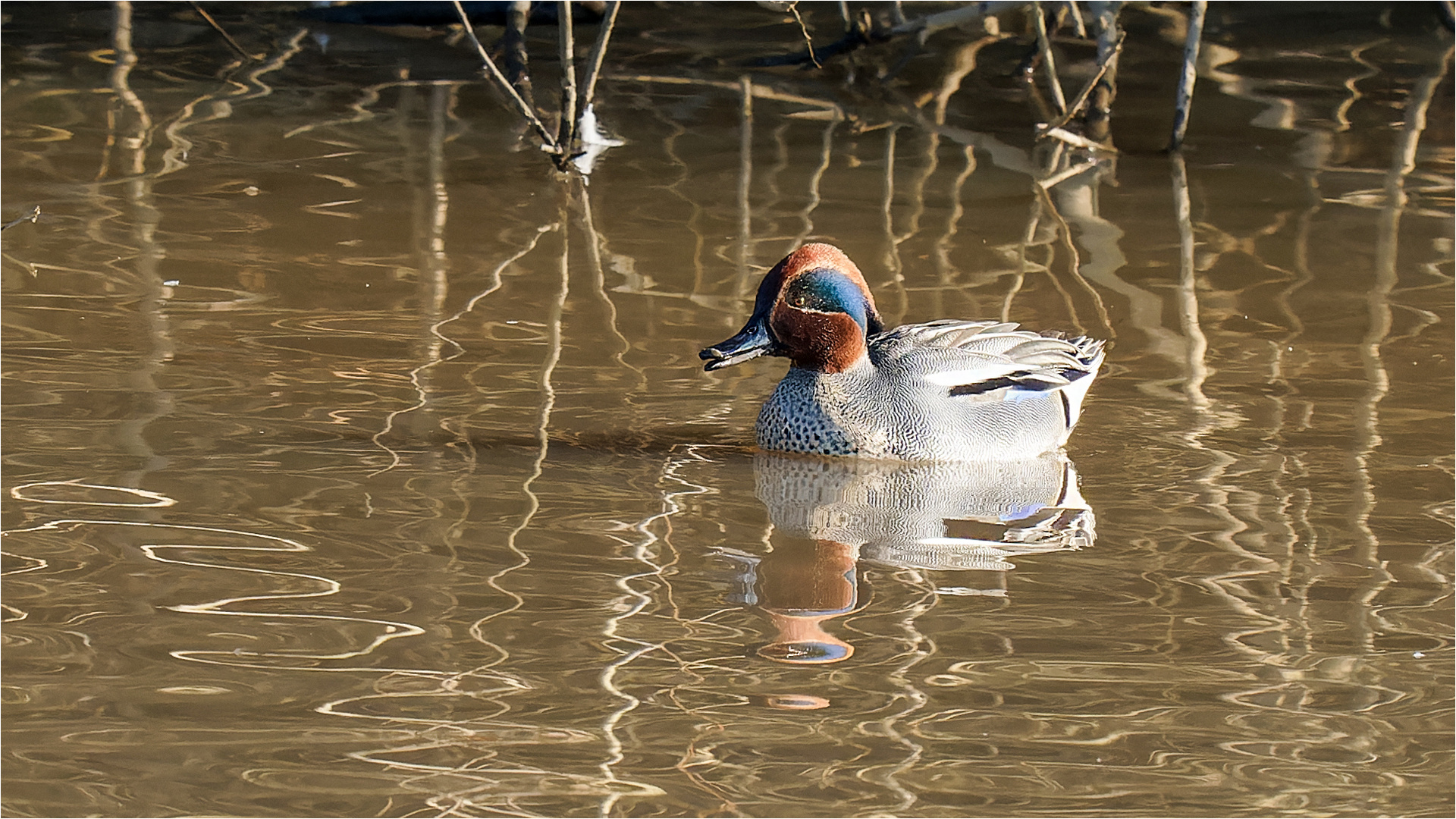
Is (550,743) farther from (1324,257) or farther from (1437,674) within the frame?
(1324,257)

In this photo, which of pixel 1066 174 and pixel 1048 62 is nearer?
pixel 1066 174

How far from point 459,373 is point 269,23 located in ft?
33.6

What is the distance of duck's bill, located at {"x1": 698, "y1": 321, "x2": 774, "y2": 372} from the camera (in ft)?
21.6

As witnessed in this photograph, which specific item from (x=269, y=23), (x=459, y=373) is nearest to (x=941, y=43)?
(x=269, y=23)

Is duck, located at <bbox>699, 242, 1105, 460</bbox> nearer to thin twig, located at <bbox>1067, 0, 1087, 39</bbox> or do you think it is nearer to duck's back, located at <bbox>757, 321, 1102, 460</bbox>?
duck's back, located at <bbox>757, 321, 1102, 460</bbox>

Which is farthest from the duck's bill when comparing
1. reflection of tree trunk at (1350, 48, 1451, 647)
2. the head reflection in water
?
reflection of tree trunk at (1350, 48, 1451, 647)

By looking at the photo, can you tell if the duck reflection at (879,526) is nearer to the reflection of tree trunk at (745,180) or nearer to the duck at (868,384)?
the duck at (868,384)

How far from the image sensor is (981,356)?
6.61 m

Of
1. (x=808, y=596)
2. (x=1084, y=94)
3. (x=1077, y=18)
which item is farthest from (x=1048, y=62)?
(x=808, y=596)

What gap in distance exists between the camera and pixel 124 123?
490 inches

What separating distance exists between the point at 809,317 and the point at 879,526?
3.21 feet

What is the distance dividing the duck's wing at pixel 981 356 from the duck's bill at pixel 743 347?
0.43 meters

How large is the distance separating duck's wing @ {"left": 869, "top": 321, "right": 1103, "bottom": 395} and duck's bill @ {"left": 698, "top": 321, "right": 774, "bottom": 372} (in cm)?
43

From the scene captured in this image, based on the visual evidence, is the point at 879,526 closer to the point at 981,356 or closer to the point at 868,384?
the point at 868,384
